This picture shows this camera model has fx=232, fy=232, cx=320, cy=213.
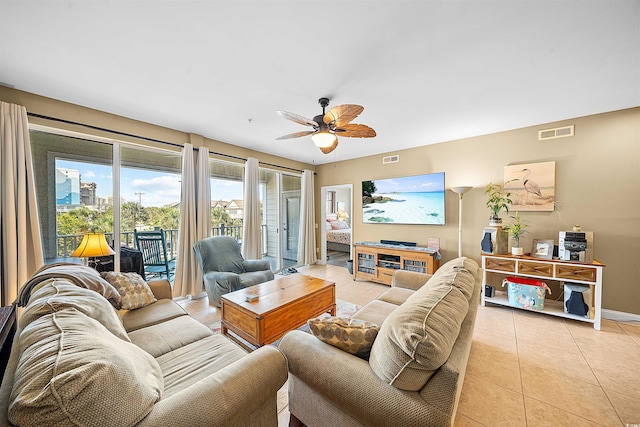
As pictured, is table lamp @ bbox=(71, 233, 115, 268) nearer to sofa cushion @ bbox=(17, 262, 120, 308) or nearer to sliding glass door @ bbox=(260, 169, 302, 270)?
sofa cushion @ bbox=(17, 262, 120, 308)

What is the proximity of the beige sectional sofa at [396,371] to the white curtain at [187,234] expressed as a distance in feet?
8.72

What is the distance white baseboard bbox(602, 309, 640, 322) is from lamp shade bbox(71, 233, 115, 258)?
18.2 ft

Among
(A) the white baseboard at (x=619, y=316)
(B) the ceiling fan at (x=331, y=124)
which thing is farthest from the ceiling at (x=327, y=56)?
(A) the white baseboard at (x=619, y=316)

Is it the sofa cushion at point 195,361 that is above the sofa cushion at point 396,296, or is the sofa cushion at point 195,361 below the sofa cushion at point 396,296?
below

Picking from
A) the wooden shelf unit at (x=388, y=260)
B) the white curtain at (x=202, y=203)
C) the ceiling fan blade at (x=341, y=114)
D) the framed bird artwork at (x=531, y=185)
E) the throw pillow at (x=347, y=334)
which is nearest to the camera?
the throw pillow at (x=347, y=334)

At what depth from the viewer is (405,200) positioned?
4.29 metres

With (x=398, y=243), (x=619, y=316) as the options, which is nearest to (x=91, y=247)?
(x=398, y=243)

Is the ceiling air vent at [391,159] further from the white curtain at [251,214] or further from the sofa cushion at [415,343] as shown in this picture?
the sofa cushion at [415,343]

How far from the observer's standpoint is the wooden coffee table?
195 cm

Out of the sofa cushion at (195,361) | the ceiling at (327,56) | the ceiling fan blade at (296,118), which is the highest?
the ceiling at (327,56)

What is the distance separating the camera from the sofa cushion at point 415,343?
0.91 meters

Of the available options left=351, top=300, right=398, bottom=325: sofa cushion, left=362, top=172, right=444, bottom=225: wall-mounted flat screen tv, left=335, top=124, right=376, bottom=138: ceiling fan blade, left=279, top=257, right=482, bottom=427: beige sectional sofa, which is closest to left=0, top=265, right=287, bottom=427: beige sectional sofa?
left=279, top=257, right=482, bottom=427: beige sectional sofa

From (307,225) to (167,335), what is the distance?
3.85 metres

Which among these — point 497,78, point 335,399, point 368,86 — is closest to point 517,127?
point 497,78
